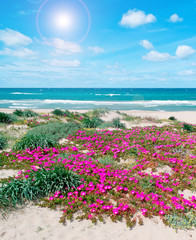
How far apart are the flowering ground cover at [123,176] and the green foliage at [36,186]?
18cm

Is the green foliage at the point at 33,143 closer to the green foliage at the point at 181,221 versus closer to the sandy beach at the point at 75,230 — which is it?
the sandy beach at the point at 75,230

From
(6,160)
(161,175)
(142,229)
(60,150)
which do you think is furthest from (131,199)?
(6,160)

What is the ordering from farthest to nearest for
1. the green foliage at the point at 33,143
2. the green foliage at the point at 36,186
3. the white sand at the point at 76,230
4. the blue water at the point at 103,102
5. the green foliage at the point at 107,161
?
the blue water at the point at 103,102
the green foliage at the point at 33,143
the green foliage at the point at 107,161
the green foliage at the point at 36,186
the white sand at the point at 76,230

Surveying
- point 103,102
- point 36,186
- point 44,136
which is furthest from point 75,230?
point 103,102

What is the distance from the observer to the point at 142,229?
3951 mm

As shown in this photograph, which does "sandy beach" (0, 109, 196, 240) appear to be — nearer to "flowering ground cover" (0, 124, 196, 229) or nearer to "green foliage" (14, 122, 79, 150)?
"flowering ground cover" (0, 124, 196, 229)

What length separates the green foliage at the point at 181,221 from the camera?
4004 mm

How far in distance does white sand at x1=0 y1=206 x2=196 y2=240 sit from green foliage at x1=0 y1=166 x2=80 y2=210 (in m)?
0.44

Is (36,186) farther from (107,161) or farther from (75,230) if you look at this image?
(107,161)

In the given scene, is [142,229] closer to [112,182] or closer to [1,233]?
[112,182]

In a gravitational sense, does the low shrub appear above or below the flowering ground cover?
above

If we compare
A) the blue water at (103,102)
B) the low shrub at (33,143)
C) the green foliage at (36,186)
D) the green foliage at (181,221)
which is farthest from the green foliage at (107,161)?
the blue water at (103,102)

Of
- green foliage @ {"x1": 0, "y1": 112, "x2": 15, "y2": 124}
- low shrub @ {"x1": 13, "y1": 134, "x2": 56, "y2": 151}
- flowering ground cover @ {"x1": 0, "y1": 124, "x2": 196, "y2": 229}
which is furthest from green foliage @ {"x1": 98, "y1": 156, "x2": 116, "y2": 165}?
green foliage @ {"x1": 0, "y1": 112, "x2": 15, "y2": 124}

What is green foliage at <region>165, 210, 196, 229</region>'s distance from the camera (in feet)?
13.1
